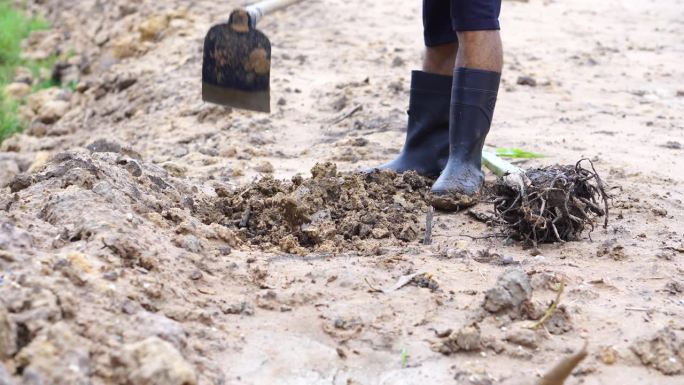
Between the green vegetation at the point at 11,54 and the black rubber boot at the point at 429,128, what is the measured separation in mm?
3544

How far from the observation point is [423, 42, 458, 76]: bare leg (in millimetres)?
3586

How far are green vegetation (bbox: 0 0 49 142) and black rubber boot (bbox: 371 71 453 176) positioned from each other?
11.6ft

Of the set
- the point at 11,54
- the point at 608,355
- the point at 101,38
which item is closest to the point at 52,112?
the point at 101,38

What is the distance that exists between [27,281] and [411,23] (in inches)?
211

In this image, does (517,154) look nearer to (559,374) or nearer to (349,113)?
(349,113)

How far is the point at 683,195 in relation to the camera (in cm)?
340

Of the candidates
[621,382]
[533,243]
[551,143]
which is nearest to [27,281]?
[621,382]

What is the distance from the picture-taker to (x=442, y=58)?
360cm

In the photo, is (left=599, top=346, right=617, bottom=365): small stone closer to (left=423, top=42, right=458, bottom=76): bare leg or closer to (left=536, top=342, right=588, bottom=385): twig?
(left=536, top=342, right=588, bottom=385): twig

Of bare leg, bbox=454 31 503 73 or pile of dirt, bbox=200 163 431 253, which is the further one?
bare leg, bbox=454 31 503 73

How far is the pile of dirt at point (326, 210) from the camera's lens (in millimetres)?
2848

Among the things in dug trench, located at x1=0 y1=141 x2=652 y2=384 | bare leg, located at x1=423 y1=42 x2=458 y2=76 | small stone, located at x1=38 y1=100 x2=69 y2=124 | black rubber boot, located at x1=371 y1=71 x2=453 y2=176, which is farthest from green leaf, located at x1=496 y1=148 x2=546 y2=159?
small stone, located at x1=38 y1=100 x2=69 y2=124

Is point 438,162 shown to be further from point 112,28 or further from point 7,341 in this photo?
point 112,28

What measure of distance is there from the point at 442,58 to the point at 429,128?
278 mm
